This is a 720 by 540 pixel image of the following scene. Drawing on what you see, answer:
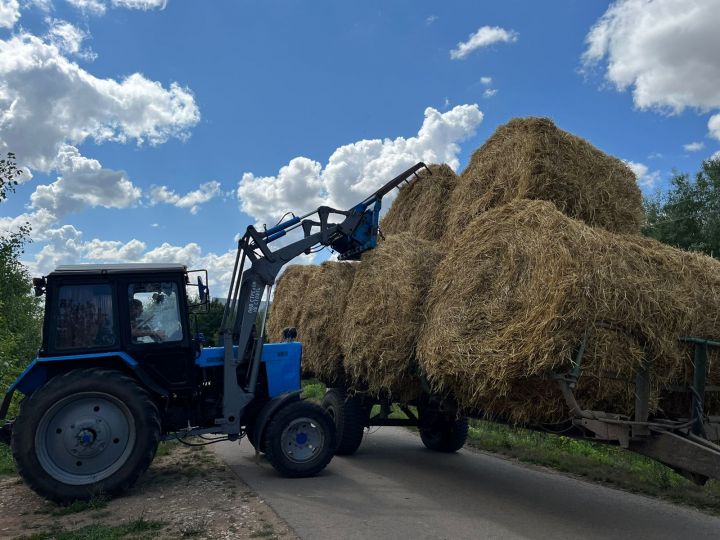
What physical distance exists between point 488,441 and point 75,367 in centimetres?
665

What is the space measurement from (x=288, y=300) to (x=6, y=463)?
4.69 meters

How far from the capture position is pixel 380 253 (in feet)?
24.7

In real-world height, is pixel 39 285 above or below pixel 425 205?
below

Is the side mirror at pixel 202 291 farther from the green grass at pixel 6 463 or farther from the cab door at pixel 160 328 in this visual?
the green grass at pixel 6 463

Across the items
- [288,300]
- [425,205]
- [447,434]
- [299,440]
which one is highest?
[425,205]

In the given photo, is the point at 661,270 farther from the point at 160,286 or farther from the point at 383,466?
the point at 160,286

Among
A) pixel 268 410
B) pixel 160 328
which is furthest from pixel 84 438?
pixel 268 410

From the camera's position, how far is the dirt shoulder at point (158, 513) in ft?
17.1

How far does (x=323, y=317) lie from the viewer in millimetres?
8477

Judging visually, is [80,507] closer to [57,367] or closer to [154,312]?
[57,367]

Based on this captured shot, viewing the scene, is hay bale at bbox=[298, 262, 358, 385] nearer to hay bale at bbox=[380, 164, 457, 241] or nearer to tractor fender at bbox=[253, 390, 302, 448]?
tractor fender at bbox=[253, 390, 302, 448]

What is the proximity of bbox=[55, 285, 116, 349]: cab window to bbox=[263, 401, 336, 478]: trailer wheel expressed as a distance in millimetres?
2220

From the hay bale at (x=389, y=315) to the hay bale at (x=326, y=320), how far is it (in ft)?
1.68

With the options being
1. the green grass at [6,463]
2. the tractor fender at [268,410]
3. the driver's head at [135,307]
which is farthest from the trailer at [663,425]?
the green grass at [6,463]
